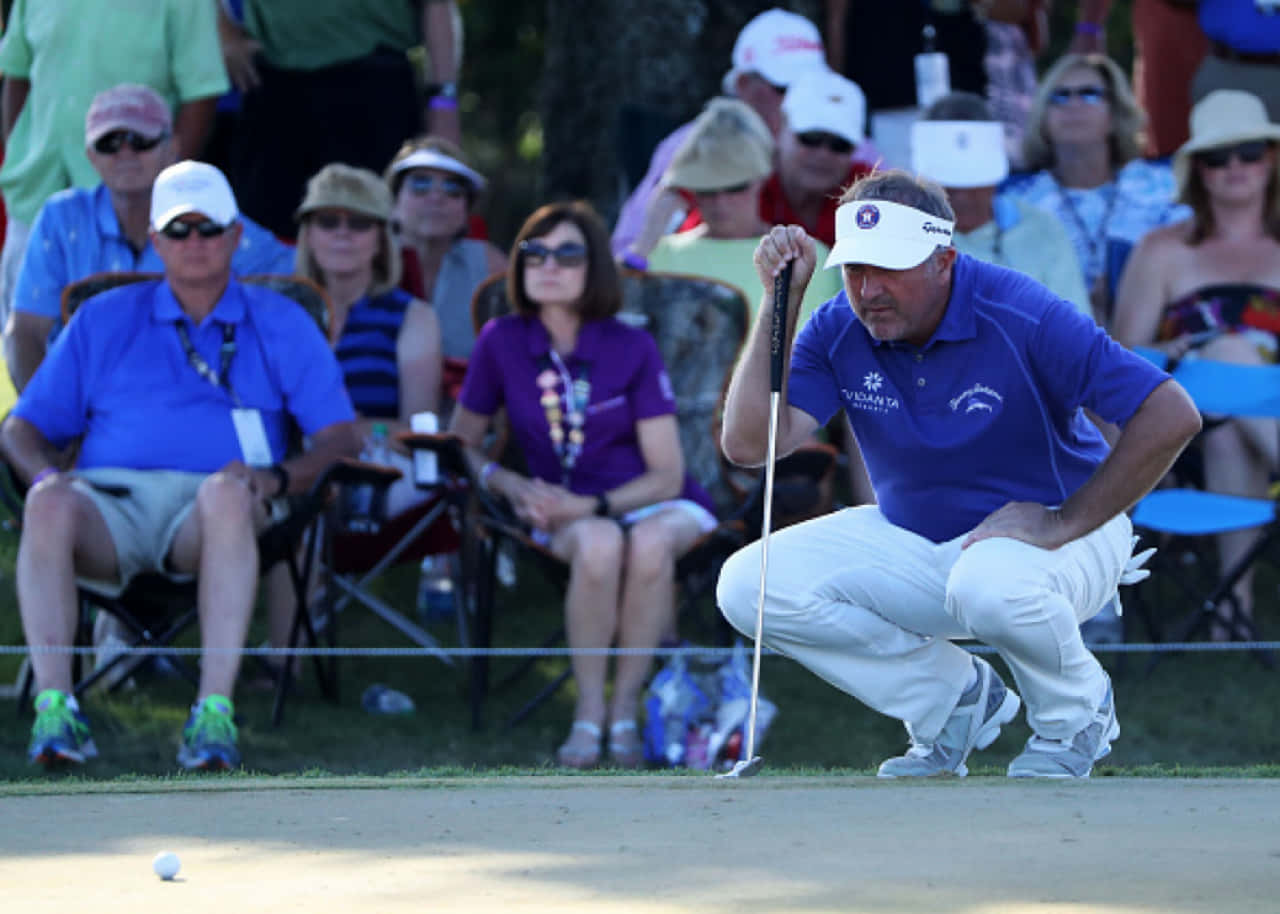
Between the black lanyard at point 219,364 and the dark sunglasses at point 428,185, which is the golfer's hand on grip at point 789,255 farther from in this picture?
the dark sunglasses at point 428,185

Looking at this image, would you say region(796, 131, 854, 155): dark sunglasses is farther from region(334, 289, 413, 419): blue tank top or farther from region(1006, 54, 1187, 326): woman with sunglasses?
region(334, 289, 413, 419): blue tank top

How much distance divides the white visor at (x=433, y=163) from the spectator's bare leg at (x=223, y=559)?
7.06ft

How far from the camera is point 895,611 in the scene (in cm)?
510

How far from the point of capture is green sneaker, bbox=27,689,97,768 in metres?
5.85

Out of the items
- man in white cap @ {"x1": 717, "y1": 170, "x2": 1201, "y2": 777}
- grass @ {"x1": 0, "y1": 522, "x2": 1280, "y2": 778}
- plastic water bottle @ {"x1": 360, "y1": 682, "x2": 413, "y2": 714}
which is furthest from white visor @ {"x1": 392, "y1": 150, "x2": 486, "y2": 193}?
man in white cap @ {"x1": 717, "y1": 170, "x2": 1201, "y2": 777}

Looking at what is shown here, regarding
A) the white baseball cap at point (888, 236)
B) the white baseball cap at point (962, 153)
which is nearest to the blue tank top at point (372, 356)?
the white baseball cap at point (962, 153)

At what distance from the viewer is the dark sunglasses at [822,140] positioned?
26.8 ft

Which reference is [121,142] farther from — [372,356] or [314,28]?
[314,28]

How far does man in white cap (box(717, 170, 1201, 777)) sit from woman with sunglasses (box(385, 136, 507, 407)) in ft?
10.3

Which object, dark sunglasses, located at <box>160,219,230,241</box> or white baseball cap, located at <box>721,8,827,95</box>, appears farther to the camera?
white baseball cap, located at <box>721,8,827,95</box>

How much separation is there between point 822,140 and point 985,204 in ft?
2.31

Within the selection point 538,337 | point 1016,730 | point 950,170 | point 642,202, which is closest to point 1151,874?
point 1016,730

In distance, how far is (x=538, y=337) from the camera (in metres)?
7.03

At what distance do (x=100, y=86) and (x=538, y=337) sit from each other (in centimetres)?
208
